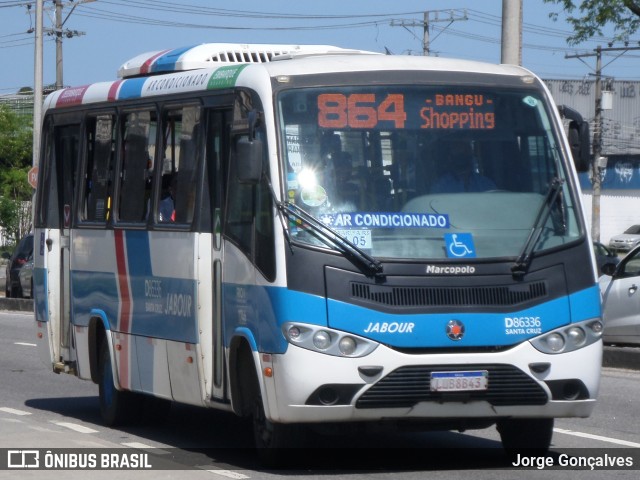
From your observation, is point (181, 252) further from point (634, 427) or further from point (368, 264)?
point (634, 427)

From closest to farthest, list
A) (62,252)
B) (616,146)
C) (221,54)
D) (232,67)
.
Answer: (232,67) < (221,54) < (62,252) < (616,146)

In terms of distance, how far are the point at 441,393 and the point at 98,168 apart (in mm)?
5064

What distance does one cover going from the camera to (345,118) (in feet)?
30.2

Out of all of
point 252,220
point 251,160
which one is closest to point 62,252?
point 252,220

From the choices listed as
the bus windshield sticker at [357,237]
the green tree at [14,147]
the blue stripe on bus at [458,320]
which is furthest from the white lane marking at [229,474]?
the green tree at [14,147]

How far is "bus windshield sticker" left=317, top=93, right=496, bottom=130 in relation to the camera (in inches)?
363

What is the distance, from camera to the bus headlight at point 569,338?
886cm

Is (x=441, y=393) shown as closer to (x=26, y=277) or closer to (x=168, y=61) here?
(x=168, y=61)

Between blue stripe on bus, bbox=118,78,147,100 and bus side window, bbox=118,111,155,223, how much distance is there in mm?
171

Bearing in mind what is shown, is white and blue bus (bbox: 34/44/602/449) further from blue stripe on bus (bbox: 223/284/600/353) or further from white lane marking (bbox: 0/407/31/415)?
white lane marking (bbox: 0/407/31/415)

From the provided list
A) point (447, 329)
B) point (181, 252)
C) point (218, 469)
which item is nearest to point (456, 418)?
point (447, 329)

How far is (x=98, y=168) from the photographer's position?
1257cm

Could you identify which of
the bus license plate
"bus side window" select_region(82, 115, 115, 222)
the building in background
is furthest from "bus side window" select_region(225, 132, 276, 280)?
the building in background

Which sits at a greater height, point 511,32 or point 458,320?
point 511,32
